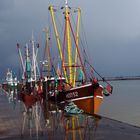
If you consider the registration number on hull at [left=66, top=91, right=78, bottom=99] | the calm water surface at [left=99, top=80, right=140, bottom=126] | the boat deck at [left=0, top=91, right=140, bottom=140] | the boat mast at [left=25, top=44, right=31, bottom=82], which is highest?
the boat mast at [left=25, top=44, right=31, bottom=82]

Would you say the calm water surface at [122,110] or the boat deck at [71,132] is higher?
the boat deck at [71,132]

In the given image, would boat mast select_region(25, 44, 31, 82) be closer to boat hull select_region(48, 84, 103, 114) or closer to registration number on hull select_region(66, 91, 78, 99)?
registration number on hull select_region(66, 91, 78, 99)

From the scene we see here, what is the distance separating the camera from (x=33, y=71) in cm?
7281

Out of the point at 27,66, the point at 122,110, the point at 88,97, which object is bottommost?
the point at 122,110

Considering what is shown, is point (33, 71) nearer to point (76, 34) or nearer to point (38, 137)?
point (76, 34)

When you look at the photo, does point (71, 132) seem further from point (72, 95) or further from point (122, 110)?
point (122, 110)

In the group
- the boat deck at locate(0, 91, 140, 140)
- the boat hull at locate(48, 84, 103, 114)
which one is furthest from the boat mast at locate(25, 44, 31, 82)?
the boat deck at locate(0, 91, 140, 140)

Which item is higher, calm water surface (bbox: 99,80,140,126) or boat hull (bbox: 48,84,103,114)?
boat hull (bbox: 48,84,103,114)

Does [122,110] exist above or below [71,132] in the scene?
below

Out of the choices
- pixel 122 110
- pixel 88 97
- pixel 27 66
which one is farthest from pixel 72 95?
pixel 27 66

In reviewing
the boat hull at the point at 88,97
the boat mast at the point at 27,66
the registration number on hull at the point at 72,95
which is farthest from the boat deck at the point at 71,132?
the boat mast at the point at 27,66

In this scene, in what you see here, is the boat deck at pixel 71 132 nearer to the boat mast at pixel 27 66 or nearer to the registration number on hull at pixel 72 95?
the registration number on hull at pixel 72 95

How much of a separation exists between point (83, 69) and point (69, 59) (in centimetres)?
307

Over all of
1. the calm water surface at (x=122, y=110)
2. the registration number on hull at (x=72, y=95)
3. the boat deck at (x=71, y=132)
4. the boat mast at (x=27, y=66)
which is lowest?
the calm water surface at (x=122, y=110)
